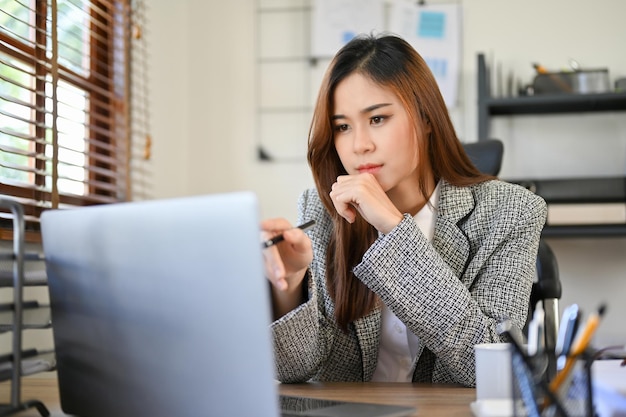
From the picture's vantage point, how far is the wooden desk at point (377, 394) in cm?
88

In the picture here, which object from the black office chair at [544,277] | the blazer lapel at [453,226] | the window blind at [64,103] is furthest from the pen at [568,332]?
the window blind at [64,103]

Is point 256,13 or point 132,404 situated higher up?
point 256,13

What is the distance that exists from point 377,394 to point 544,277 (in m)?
0.77

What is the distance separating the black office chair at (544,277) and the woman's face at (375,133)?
0.37 meters

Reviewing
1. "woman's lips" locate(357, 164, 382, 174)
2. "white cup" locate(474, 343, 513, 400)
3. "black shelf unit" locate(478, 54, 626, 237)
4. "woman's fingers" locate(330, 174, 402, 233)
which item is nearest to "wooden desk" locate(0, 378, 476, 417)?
"white cup" locate(474, 343, 513, 400)

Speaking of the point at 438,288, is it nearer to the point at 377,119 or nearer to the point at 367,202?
the point at 367,202

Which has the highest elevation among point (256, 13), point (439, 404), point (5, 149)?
point (256, 13)

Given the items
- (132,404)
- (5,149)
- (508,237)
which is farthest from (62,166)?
(132,404)

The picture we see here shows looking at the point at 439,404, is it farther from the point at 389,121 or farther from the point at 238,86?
the point at 238,86

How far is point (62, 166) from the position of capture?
2260 mm

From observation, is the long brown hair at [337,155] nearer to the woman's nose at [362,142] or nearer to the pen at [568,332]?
the woman's nose at [362,142]

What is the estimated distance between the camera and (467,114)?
2.91 meters

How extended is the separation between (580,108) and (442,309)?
6.09 ft

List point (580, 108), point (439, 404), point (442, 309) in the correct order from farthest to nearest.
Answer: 1. point (580, 108)
2. point (442, 309)
3. point (439, 404)
